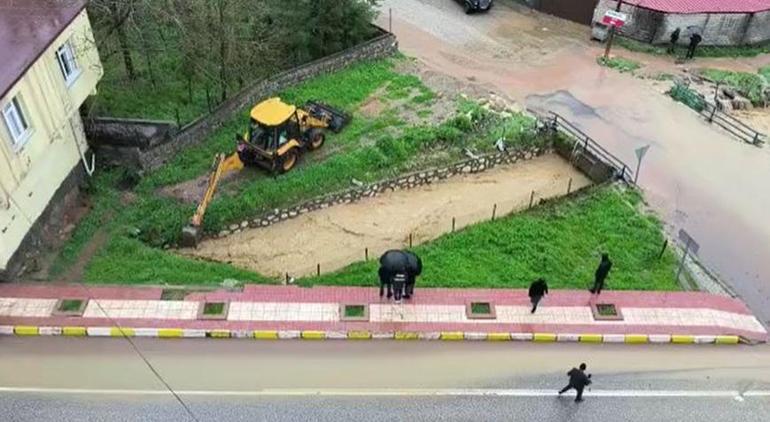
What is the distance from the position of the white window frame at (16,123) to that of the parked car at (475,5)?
2349 centimetres

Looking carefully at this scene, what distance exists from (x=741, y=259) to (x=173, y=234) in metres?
17.7

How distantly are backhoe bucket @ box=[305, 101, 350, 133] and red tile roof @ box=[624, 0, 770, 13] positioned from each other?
1654cm

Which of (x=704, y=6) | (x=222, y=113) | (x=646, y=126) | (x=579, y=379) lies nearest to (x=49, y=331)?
(x=222, y=113)

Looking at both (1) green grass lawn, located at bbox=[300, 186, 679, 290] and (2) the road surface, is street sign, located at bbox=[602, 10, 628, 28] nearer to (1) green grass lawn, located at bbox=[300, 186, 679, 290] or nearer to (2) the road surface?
(1) green grass lawn, located at bbox=[300, 186, 679, 290]

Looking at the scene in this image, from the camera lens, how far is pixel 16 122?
18.4 m

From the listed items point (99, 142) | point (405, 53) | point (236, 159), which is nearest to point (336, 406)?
point (236, 159)

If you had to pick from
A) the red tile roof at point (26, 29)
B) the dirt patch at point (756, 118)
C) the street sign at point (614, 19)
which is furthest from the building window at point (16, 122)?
the dirt patch at point (756, 118)

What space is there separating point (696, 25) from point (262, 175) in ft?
75.3

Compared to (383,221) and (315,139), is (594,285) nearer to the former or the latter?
(383,221)

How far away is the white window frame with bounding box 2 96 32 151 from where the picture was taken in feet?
58.5

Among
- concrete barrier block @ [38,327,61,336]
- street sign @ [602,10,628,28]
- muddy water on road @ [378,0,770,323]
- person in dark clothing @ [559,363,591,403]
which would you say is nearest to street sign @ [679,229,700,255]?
muddy water on road @ [378,0,770,323]

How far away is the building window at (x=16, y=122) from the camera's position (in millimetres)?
17844

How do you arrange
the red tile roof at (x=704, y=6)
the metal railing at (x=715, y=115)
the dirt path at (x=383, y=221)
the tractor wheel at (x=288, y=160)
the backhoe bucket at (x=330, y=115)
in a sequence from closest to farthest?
the dirt path at (x=383, y=221), the tractor wheel at (x=288, y=160), the backhoe bucket at (x=330, y=115), the metal railing at (x=715, y=115), the red tile roof at (x=704, y=6)

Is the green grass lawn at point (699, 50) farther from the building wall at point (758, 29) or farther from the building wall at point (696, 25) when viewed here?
the building wall at point (758, 29)
